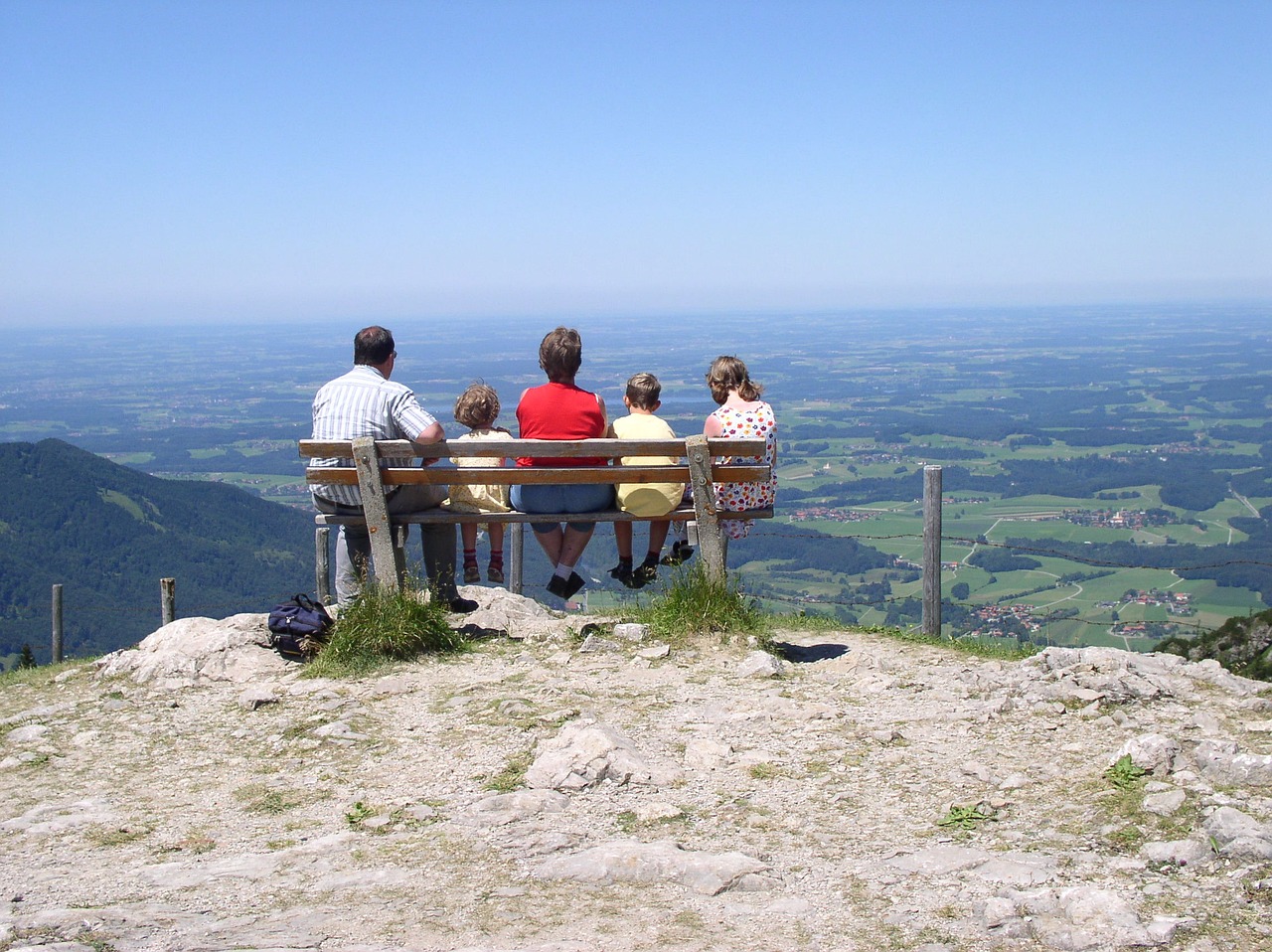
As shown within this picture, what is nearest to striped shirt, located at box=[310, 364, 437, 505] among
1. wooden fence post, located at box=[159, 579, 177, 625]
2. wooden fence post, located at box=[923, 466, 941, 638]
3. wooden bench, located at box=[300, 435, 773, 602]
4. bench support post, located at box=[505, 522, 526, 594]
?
wooden bench, located at box=[300, 435, 773, 602]

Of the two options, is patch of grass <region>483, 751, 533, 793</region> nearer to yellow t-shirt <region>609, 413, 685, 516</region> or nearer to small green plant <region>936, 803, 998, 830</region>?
small green plant <region>936, 803, 998, 830</region>

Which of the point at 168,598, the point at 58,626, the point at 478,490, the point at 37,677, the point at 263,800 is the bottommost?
the point at 58,626

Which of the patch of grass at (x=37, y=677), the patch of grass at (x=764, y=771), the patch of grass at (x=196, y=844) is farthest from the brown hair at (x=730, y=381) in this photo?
the patch of grass at (x=37, y=677)

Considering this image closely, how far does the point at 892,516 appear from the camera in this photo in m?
49.8

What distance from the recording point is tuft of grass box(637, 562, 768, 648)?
6.75m

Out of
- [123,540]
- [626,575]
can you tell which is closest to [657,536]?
[626,575]

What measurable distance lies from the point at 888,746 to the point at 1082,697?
1.15 metres

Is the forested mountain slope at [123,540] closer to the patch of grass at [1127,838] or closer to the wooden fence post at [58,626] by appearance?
the wooden fence post at [58,626]

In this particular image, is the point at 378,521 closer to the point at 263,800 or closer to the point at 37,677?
the point at 263,800

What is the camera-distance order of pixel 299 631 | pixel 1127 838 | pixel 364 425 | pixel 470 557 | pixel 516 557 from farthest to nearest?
1. pixel 516 557
2. pixel 470 557
3. pixel 364 425
4. pixel 299 631
5. pixel 1127 838

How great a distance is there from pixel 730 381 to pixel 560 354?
4.46 ft

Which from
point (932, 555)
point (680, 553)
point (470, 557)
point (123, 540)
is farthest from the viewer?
point (123, 540)

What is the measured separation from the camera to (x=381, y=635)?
6535 millimetres

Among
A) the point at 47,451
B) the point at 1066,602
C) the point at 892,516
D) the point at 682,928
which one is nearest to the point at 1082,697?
the point at 682,928
